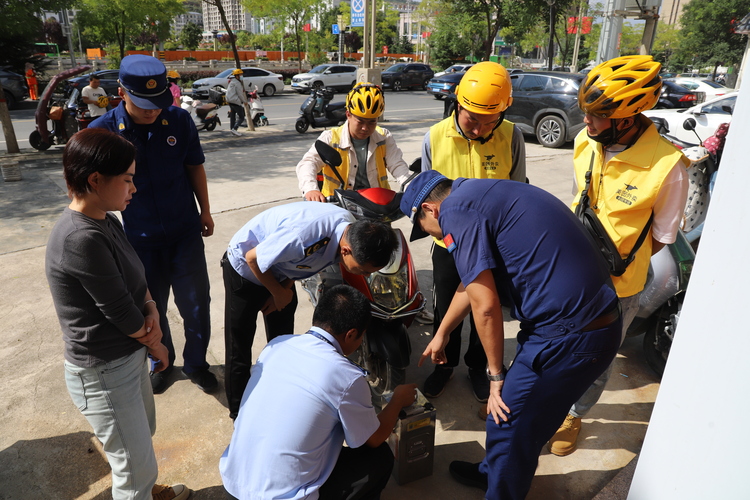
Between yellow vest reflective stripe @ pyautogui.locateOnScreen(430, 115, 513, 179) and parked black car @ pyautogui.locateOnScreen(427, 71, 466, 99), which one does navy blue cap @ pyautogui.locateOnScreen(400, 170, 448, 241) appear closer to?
yellow vest reflective stripe @ pyautogui.locateOnScreen(430, 115, 513, 179)

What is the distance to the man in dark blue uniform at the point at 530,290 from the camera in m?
1.89

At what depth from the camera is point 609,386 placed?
350 centimetres

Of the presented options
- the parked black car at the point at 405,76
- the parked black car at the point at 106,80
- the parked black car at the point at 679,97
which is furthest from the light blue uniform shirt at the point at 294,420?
the parked black car at the point at 405,76

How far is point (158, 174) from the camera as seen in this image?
2.95m

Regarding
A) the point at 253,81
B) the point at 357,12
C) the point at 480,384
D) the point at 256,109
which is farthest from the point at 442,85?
the point at 480,384

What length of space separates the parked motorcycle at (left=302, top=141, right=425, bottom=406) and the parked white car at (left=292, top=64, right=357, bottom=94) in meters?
22.4

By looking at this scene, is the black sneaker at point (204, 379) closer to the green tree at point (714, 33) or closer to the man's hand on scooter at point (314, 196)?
the man's hand on scooter at point (314, 196)

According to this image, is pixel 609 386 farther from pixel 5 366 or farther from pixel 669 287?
pixel 5 366

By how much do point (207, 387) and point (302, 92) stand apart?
2315cm

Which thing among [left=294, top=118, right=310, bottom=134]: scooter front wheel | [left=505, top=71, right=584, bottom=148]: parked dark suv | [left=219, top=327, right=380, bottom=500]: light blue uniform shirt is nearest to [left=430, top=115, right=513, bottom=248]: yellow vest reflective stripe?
[left=219, top=327, right=380, bottom=500]: light blue uniform shirt

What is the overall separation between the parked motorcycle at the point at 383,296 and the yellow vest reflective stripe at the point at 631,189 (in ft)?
3.60

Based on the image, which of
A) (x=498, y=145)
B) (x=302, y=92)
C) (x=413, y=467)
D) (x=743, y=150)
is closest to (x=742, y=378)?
(x=743, y=150)

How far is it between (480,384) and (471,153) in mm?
1500

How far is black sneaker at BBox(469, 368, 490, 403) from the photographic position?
330 centimetres
